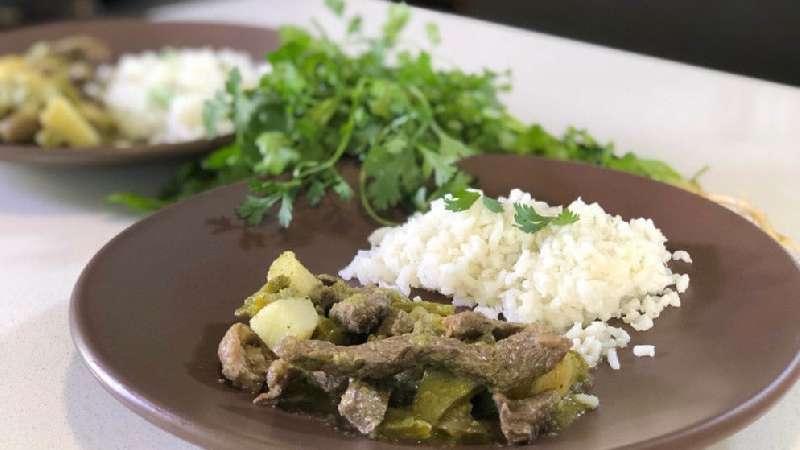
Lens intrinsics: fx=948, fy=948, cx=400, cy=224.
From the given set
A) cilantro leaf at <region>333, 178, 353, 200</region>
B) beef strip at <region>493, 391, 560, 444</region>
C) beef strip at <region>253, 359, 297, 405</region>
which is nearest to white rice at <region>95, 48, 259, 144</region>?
cilantro leaf at <region>333, 178, 353, 200</region>

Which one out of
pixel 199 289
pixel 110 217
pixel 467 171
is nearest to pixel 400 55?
pixel 467 171

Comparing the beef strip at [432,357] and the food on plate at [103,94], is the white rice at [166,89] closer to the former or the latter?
the food on plate at [103,94]

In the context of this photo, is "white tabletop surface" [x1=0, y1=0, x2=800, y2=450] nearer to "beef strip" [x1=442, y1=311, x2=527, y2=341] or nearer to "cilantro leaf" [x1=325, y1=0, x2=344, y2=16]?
"beef strip" [x1=442, y1=311, x2=527, y2=341]

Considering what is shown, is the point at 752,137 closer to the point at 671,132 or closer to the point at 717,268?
the point at 671,132

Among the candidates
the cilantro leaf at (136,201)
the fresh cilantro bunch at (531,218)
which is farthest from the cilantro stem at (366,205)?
the cilantro leaf at (136,201)

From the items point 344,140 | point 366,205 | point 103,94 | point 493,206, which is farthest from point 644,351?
point 103,94
